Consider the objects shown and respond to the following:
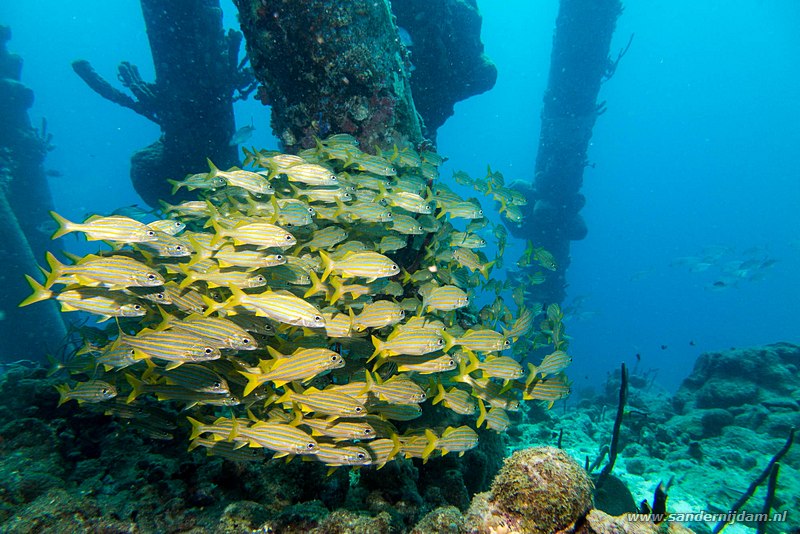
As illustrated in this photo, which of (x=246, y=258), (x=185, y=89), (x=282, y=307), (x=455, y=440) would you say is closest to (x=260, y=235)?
(x=246, y=258)

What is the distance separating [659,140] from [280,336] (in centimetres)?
22533

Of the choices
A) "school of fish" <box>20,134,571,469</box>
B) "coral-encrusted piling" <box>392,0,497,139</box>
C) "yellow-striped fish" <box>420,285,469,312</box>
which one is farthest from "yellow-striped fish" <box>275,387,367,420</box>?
"coral-encrusted piling" <box>392,0,497,139</box>

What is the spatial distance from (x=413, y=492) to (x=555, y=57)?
84.7 ft

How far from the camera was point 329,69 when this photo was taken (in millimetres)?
7062

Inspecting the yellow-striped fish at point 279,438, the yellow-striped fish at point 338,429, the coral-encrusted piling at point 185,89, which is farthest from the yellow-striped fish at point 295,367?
the coral-encrusted piling at point 185,89

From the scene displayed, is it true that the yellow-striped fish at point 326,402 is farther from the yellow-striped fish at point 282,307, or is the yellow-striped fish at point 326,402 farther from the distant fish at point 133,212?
the distant fish at point 133,212

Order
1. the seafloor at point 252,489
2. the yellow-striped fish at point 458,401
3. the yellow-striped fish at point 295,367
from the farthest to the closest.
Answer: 1. the yellow-striped fish at point 458,401
2. the yellow-striped fish at point 295,367
3. the seafloor at point 252,489

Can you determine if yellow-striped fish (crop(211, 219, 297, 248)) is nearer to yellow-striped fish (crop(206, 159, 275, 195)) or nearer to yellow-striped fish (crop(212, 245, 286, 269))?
yellow-striped fish (crop(212, 245, 286, 269))

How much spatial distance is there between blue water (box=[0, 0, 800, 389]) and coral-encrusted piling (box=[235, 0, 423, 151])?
133m

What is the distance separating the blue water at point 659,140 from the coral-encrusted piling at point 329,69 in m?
133

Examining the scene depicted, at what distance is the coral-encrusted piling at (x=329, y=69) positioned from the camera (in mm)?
6816

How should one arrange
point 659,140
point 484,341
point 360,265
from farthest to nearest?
point 659,140
point 484,341
point 360,265

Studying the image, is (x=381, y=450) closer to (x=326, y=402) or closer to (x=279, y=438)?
(x=326, y=402)

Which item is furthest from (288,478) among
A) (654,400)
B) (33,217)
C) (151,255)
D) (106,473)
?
(33,217)
